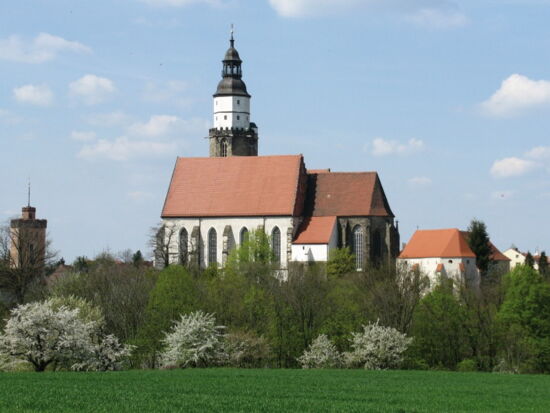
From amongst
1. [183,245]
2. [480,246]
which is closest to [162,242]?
[183,245]

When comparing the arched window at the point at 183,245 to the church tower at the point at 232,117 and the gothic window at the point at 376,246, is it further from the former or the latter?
the church tower at the point at 232,117

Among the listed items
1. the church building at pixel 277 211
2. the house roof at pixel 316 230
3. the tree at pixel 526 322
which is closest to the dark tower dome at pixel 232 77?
the church building at pixel 277 211

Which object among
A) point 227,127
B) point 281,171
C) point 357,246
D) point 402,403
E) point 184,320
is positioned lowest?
point 402,403

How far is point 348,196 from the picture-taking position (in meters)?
89.5

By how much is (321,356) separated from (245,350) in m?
3.48

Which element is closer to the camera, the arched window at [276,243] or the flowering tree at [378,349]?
the flowering tree at [378,349]

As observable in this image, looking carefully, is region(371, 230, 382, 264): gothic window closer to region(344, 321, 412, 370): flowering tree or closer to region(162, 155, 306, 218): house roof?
region(162, 155, 306, 218): house roof

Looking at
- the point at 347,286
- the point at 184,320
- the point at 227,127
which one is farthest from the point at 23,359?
the point at 227,127

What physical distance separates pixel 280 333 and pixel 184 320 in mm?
9755

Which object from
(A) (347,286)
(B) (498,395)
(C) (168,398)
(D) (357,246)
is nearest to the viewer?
(C) (168,398)

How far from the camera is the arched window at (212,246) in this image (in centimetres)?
9050

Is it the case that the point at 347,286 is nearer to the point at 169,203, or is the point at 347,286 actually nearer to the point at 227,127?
the point at 169,203

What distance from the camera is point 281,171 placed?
299 ft

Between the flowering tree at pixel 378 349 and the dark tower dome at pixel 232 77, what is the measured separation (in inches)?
2326
